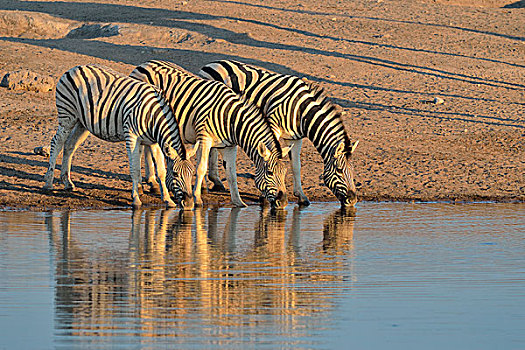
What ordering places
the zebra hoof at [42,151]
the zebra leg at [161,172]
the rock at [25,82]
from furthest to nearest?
the rock at [25,82], the zebra hoof at [42,151], the zebra leg at [161,172]

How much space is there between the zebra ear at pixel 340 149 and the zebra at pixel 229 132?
0.70m

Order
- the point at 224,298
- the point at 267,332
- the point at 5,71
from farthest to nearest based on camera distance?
the point at 5,71, the point at 224,298, the point at 267,332

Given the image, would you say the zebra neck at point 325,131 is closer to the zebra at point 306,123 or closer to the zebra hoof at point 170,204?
the zebra at point 306,123

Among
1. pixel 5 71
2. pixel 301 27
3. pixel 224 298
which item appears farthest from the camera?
pixel 301 27

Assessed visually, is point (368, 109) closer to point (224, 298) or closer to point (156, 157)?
point (156, 157)

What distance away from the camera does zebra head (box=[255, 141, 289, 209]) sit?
42.5ft

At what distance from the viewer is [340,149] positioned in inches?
523

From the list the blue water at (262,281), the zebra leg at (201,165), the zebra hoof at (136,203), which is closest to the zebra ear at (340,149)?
the blue water at (262,281)

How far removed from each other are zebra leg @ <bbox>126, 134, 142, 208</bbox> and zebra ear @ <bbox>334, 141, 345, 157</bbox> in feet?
8.65

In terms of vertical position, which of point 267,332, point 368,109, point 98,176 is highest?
point 368,109

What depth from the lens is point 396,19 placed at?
30.5m

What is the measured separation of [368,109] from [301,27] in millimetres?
8890

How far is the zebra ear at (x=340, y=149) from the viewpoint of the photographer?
521 inches

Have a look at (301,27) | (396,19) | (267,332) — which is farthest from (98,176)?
(396,19)
